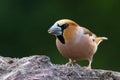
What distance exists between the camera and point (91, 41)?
26.2 feet

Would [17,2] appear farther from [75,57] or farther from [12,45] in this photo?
[75,57]

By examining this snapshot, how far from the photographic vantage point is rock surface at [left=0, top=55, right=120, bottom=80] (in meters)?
6.25

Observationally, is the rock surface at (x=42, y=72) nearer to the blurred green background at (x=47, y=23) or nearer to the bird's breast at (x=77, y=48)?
the bird's breast at (x=77, y=48)

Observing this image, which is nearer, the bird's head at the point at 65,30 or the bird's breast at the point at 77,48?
the bird's head at the point at 65,30

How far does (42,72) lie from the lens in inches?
248

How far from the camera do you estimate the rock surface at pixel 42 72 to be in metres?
6.25

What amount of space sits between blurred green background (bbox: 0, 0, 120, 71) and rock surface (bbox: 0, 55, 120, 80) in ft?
23.3

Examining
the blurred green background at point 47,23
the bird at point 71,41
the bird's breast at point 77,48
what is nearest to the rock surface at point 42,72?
the bird at point 71,41

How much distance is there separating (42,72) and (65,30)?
139cm

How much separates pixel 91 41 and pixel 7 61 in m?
1.42

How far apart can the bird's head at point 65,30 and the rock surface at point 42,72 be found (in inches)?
31.5

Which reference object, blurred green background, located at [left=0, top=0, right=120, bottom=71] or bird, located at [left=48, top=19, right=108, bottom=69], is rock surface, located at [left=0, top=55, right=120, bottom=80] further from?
blurred green background, located at [left=0, top=0, right=120, bottom=71]

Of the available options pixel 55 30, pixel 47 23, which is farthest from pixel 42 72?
pixel 47 23

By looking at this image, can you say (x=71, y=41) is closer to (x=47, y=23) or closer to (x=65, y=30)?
(x=65, y=30)
